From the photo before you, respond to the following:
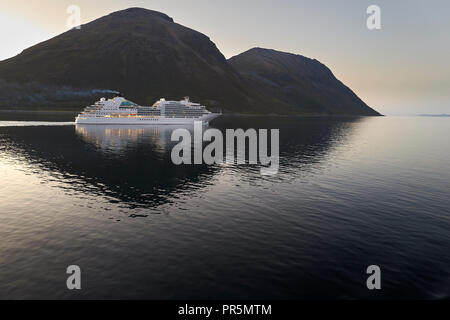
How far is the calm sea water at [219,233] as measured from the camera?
18.8 metres

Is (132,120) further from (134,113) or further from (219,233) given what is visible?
(219,233)

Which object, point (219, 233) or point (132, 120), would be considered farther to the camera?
point (132, 120)

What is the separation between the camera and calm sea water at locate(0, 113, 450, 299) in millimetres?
18812

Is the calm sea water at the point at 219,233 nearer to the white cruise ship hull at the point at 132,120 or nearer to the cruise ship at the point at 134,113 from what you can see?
the white cruise ship hull at the point at 132,120

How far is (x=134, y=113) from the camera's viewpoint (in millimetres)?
172500

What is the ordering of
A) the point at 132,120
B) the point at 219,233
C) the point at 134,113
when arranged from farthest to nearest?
the point at 134,113 → the point at 132,120 → the point at 219,233

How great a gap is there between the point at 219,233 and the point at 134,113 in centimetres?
15841

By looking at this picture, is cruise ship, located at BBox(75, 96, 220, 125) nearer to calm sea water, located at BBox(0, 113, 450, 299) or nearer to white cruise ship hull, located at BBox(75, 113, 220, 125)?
white cruise ship hull, located at BBox(75, 113, 220, 125)

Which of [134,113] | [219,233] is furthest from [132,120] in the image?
[219,233]

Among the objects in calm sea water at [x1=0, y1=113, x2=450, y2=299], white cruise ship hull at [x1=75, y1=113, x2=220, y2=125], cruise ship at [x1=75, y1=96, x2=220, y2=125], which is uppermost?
cruise ship at [x1=75, y1=96, x2=220, y2=125]

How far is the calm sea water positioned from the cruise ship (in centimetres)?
11414

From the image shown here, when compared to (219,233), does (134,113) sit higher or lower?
higher

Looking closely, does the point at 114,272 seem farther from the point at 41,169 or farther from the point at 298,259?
the point at 41,169

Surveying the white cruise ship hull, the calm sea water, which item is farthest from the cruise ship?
the calm sea water
